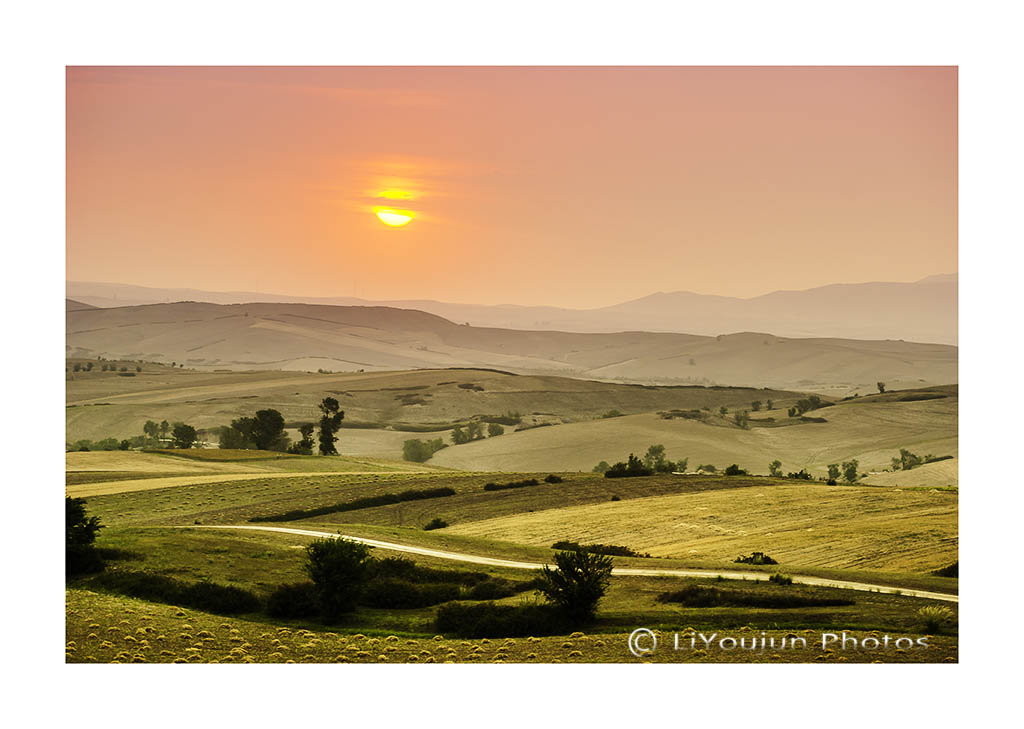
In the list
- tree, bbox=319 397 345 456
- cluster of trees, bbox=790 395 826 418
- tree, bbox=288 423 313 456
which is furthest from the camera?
tree, bbox=319 397 345 456

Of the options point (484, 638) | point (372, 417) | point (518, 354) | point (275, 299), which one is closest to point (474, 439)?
point (372, 417)

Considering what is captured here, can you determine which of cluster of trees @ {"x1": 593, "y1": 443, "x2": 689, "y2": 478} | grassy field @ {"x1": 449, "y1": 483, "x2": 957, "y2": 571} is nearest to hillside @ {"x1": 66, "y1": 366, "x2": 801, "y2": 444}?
cluster of trees @ {"x1": 593, "y1": 443, "x2": 689, "y2": 478}

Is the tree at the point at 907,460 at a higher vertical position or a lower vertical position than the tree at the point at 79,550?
higher

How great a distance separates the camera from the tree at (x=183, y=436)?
85.8ft

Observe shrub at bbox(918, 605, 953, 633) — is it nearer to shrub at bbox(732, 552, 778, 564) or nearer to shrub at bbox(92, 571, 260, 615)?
shrub at bbox(732, 552, 778, 564)

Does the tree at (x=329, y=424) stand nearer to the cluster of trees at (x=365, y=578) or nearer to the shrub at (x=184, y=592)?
the cluster of trees at (x=365, y=578)

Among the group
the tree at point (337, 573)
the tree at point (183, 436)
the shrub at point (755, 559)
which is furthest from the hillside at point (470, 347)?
the tree at point (337, 573)

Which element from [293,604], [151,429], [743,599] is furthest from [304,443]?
[743,599]

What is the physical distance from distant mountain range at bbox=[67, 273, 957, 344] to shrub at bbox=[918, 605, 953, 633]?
6.54 meters

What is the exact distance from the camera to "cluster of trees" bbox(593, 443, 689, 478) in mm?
20875

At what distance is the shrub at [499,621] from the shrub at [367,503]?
571 centimetres

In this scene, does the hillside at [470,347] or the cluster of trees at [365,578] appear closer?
the cluster of trees at [365,578]

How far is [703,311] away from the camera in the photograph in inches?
795

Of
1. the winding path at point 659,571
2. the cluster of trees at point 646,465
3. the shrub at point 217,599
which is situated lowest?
the shrub at point 217,599
